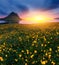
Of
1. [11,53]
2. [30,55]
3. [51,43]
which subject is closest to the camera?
[30,55]

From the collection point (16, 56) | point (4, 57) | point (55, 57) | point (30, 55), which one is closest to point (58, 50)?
point (55, 57)

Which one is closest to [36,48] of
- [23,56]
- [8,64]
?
[23,56]

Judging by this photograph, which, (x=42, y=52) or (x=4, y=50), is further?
(x=4, y=50)

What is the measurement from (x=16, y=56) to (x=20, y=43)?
3.05 metres

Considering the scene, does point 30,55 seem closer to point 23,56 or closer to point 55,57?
point 23,56

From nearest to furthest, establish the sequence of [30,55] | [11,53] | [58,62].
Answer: [58,62] → [30,55] → [11,53]

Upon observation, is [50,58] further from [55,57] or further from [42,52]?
[42,52]

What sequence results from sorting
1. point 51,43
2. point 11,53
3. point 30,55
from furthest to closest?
point 51,43
point 11,53
point 30,55

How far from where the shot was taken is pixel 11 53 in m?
11.9

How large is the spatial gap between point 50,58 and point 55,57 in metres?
0.28

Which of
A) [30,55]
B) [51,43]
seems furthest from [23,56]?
[51,43]

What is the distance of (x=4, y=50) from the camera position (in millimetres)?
12453

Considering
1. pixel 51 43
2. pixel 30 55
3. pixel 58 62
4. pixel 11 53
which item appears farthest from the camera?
pixel 51 43

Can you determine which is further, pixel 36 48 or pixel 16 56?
pixel 36 48
